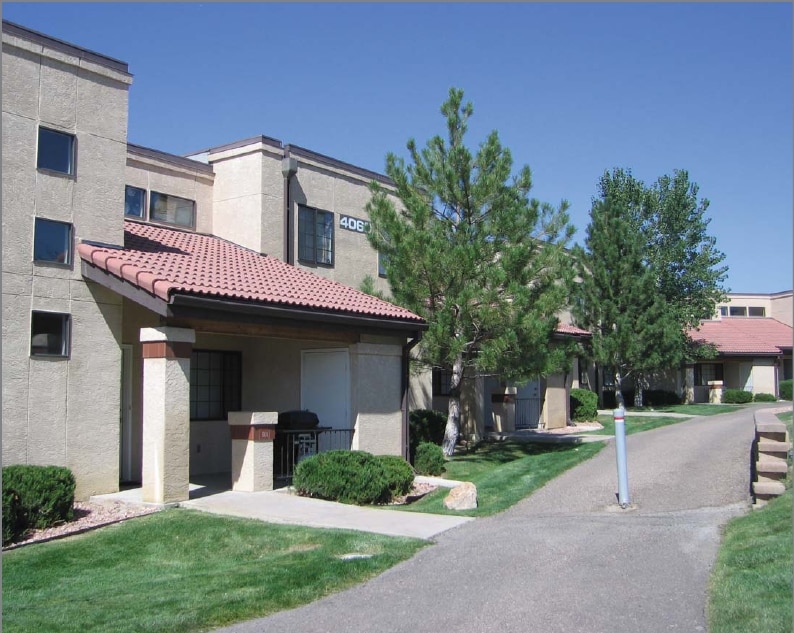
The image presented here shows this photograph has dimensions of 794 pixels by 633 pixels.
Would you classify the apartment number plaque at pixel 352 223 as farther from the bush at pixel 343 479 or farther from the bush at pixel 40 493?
Answer: the bush at pixel 40 493

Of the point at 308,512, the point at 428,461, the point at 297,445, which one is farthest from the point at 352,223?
the point at 308,512

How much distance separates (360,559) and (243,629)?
221 centimetres

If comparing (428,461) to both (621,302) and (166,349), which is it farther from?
(621,302)

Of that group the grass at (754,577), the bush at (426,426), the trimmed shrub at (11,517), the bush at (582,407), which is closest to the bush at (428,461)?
the bush at (426,426)

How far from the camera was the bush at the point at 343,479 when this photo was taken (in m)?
12.9

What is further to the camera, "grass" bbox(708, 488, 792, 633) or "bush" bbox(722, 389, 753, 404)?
"bush" bbox(722, 389, 753, 404)

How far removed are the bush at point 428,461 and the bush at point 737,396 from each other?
27744 millimetres

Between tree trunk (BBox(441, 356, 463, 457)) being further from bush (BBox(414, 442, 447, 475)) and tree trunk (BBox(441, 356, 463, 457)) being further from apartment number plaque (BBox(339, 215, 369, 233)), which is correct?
apartment number plaque (BBox(339, 215, 369, 233))

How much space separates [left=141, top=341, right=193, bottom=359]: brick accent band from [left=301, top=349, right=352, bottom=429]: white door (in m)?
3.95

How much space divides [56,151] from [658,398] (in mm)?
Result: 31098

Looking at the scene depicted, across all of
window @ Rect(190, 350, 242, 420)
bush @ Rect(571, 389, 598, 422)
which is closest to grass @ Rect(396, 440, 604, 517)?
window @ Rect(190, 350, 242, 420)

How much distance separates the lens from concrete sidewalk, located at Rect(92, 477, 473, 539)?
35.1 ft

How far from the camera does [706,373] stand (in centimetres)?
4375

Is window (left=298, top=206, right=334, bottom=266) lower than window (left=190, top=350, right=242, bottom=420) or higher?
higher
